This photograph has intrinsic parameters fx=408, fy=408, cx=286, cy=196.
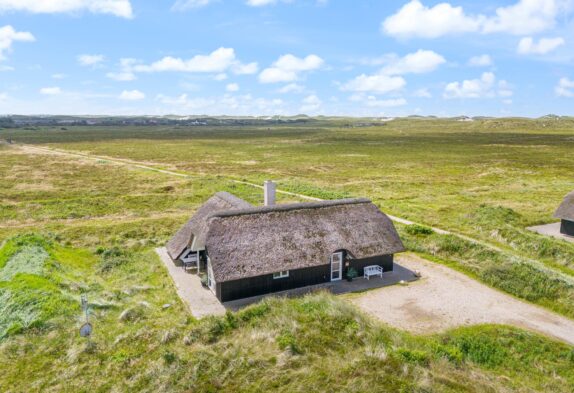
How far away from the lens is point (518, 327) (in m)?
17.6

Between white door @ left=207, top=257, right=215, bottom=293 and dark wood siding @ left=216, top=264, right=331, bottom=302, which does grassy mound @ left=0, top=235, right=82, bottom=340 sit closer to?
white door @ left=207, top=257, right=215, bottom=293

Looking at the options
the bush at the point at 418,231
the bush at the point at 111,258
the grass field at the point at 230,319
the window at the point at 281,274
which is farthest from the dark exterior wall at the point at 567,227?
the bush at the point at 111,258

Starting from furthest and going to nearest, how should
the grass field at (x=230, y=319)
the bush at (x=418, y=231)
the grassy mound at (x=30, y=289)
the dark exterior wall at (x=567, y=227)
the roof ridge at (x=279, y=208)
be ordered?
the dark exterior wall at (x=567, y=227)
the bush at (x=418, y=231)
the roof ridge at (x=279, y=208)
the grassy mound at (x=30, y=289)
the grass field at (x=230, y=319)

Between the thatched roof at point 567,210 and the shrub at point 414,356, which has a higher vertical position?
the thatched roof at point 567,210

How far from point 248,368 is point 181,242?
13.8 metres

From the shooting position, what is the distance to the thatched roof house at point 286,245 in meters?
20.1

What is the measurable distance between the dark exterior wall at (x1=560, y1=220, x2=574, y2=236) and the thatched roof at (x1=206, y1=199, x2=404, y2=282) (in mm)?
17362

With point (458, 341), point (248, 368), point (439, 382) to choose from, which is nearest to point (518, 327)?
point (458, 341)

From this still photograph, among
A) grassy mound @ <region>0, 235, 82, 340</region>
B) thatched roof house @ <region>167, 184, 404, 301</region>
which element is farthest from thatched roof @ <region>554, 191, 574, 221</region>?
grassy mound @ <region>0, 235, 82, 340</region>

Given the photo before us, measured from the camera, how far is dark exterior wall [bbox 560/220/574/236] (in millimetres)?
31656

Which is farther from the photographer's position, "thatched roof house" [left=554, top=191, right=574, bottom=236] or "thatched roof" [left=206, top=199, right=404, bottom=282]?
"thatched roof house" [left=554, top=191, right=574, bottom=236]

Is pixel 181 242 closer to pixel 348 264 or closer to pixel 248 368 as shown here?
pixel 348 264

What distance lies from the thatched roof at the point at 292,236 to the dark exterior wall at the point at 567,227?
17.4 metres

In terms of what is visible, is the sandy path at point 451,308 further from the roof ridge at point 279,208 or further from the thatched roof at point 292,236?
the roof ridge at point 279,208
